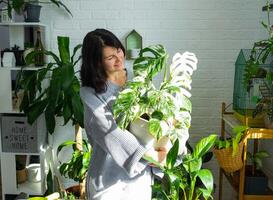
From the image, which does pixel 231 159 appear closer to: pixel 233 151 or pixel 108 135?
pixel 233 151

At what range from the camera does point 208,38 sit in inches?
107

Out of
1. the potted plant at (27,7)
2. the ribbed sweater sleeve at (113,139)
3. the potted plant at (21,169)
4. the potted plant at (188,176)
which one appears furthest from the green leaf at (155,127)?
the potted plant at (21,169)

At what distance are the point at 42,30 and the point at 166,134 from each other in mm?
1987

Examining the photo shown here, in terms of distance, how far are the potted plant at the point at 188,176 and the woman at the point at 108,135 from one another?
42 centimetres

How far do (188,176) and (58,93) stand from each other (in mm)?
1063

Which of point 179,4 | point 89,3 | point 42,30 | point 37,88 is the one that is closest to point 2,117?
point 37,88

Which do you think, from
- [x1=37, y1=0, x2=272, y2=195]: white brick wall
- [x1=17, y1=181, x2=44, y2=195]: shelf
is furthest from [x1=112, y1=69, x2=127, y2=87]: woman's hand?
[x1=17, y1=181, x2=44, y2=195]: shelf

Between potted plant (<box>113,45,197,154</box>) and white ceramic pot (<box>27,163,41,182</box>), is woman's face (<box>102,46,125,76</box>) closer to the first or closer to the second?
potted plant (<box>113,45,197,154</box>)

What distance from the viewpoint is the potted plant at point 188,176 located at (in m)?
1.74

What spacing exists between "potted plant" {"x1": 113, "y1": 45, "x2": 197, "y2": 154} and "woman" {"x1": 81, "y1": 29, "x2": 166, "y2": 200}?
56 mm

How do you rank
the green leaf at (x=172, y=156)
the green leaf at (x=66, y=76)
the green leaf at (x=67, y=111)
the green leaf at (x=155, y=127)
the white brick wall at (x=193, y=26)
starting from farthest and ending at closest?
the white brick wall at (x=193, y=26) < the green leaf at (x=67, y=111) < the green leaf at (x=66, y=76) < the green leaf at (x=172, y=156) < the green leaf at (x=155, y=127)

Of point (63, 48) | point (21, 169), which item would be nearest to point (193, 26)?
point (63, 48)

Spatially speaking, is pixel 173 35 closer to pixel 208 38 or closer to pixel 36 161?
pixel 208 38

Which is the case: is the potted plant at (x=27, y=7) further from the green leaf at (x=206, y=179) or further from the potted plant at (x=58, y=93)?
the green leaf at (x=206, y=179)
